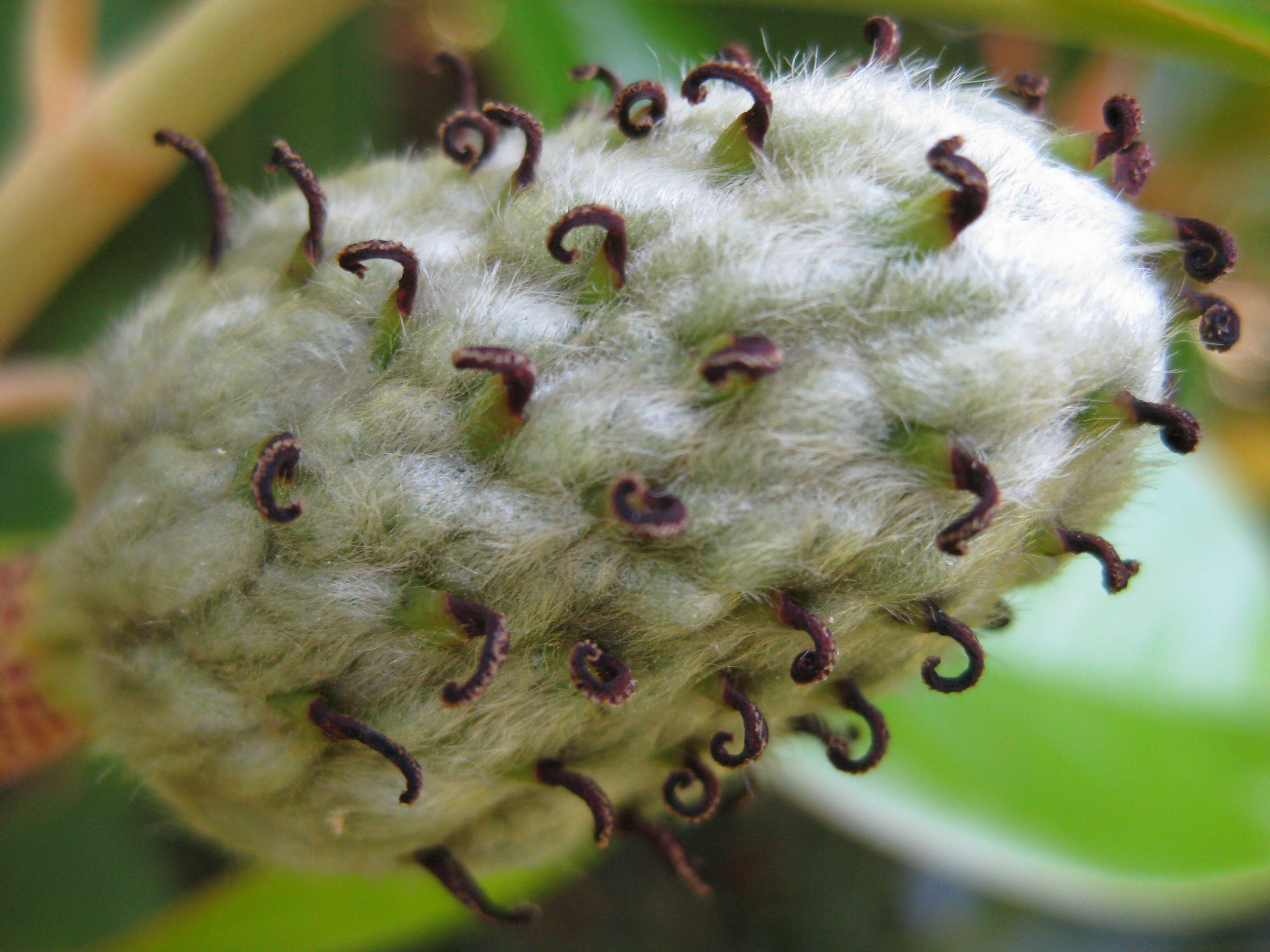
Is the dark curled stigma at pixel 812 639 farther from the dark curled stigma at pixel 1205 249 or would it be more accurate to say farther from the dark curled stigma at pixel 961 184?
the dark curled stigma at pixel 1205 249

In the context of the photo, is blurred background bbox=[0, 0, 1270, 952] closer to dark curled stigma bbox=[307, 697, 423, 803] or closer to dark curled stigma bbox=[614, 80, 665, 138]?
dark curled stigma bbox=[614, 80, 665, 138]

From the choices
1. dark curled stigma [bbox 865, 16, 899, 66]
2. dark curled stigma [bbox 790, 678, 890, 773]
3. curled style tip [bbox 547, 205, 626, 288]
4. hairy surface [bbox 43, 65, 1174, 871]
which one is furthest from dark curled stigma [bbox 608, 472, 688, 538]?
dark curled stigma [bbox 865, 16, 899, 66]

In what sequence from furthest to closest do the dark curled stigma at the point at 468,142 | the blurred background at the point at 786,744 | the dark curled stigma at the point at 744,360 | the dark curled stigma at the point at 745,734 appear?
the blurred background at the point at 786,744 < the dark curled stigma at the point at 468,142 < the dark curled stigma at the point at 745,734 < the dark curled stigma at the point at 744,360

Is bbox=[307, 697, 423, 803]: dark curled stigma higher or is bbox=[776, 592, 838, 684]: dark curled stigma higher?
bbox=[776, 592, 838, 684]: dark curled stigma

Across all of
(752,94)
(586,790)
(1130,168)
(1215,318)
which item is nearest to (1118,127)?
(1130,168)

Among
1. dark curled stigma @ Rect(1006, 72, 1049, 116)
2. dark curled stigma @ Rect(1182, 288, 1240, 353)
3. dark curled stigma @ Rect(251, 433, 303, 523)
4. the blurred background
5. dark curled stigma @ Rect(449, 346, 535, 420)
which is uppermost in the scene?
dark curled stigma @ Rect(1006, 72, 1049, 116)

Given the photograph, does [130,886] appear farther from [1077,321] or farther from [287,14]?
[1077,321]

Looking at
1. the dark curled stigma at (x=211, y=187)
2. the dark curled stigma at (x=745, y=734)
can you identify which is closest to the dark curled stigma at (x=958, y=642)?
the dark curled stigma at (x=745, y=734)
